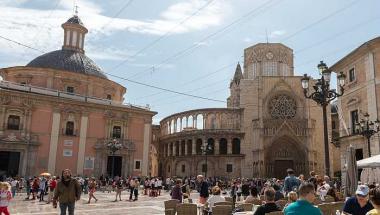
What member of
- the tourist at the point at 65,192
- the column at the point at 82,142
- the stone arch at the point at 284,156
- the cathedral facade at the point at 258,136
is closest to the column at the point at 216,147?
the cathedral facade at the point at 258,136

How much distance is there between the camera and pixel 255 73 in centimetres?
5128

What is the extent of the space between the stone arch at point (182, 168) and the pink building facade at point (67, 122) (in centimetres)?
1152

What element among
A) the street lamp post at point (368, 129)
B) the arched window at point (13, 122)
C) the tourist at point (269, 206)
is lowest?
the tourist at point (269, 206)

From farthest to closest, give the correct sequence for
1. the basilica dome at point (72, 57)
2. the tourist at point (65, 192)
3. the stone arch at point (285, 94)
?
the stone arch at point (285, 94) → the basilica dome at point (72, 57) → the tourist at point (65, 192)

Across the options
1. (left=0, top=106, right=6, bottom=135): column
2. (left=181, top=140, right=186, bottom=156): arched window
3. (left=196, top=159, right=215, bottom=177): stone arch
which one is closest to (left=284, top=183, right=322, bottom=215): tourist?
(left=0, top=106, right=6, bottom=135): column

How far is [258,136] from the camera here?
41875 mm

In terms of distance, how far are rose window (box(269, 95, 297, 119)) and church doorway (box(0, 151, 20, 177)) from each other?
96.2 feet

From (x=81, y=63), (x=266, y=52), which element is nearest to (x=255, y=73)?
(x=266, y=52)

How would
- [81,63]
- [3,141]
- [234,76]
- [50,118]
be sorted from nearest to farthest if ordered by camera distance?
[3,141] → [50,118] → [81,63] → [234,76]

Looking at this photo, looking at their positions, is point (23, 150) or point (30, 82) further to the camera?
point (30, 82)

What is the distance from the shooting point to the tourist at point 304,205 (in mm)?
3918

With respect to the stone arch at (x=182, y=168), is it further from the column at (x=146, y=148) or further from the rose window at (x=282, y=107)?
the rose window at (x=282, y=107)

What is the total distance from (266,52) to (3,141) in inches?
1464

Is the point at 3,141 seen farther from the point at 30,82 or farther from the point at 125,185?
the point at 125,185
